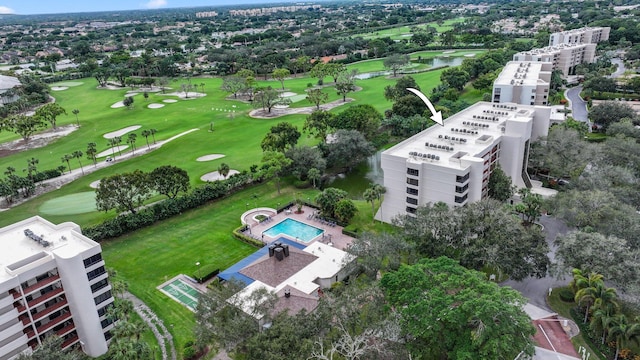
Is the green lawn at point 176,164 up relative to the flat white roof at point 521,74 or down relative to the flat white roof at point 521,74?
down

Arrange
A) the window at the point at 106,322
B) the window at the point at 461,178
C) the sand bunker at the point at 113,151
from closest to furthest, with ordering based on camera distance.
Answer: the window at the point at 106,322 < the window at the point at 461,178 < the sand bunker at the point at 113,151

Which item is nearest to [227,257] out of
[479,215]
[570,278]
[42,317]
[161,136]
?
[42,317]

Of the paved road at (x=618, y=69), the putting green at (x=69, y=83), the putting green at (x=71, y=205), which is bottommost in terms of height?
the putting green at (x=71, y=205)

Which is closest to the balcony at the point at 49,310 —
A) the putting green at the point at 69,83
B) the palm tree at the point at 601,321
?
the palm tree at the point at 601,321

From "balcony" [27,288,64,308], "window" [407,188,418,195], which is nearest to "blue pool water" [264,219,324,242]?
"window" [407,188,418,195]

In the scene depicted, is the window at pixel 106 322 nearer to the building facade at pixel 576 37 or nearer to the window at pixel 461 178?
the window at pixel 461 178

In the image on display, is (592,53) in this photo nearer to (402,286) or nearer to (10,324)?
(402,286)

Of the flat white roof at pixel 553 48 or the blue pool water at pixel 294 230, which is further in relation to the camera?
the flat white roof at pixel 553 48

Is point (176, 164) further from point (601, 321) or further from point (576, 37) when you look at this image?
point (576, 37)
